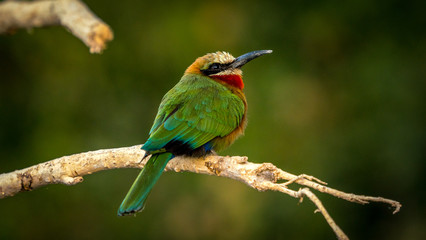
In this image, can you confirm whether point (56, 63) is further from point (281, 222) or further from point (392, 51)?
point (392, 51)

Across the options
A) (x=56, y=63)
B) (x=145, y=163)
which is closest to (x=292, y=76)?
(x=56, y=63)

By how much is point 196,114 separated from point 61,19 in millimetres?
932

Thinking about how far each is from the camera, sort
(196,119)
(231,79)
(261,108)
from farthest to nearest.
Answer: (261,108)
(231,79)
(196,119)

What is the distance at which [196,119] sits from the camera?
315 cm

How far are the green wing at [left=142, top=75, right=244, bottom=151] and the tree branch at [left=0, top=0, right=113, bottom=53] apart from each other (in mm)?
661

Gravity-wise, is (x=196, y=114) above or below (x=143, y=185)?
above

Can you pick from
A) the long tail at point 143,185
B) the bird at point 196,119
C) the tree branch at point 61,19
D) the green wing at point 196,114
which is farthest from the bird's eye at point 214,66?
the tree branch at point 61,19

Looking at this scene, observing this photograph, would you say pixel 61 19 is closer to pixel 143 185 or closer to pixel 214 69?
pixel 143 185

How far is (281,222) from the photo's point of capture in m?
5.02

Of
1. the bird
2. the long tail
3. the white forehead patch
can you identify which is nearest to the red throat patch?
Result: the bird

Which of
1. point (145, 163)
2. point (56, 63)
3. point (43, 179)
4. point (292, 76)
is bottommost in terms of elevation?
point (43, 179)

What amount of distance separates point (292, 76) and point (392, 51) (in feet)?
3.29

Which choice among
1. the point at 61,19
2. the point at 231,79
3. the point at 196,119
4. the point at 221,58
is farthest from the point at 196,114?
the point at 61,19

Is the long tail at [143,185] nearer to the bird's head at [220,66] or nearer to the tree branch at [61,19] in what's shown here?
the tree branch at [61,19]
